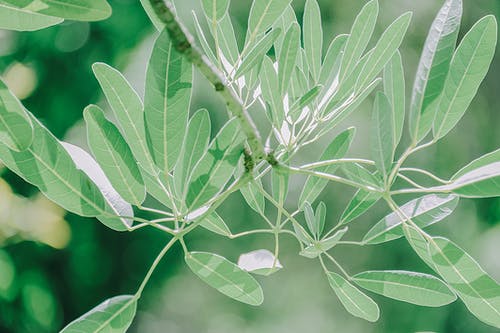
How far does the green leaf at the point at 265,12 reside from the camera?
47 centimetres

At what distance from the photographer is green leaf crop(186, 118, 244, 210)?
430 mm

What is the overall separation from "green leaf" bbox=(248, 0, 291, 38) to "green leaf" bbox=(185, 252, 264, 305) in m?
0.16

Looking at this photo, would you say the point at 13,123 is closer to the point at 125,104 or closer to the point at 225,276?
the point at 125,104

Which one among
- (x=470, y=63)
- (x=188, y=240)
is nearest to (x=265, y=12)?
(x=470, y=63)

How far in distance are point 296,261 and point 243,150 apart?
2147 mm

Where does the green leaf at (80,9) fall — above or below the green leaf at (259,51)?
above

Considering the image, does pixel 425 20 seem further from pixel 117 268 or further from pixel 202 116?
pixel 202 116

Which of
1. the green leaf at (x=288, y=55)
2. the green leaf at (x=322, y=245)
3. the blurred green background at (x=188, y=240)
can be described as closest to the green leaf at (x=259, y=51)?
the green leaf at (x=288, y=55)

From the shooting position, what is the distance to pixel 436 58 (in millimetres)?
418

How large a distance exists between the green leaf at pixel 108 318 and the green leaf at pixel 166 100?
0.10m

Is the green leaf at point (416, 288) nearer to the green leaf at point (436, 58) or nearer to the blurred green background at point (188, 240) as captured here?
the green leaf at point (436, 58)

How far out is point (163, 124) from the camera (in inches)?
16.9

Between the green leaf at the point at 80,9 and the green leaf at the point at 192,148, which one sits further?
the green leaf at the point at 192,148

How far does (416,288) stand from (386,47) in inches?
7.1
